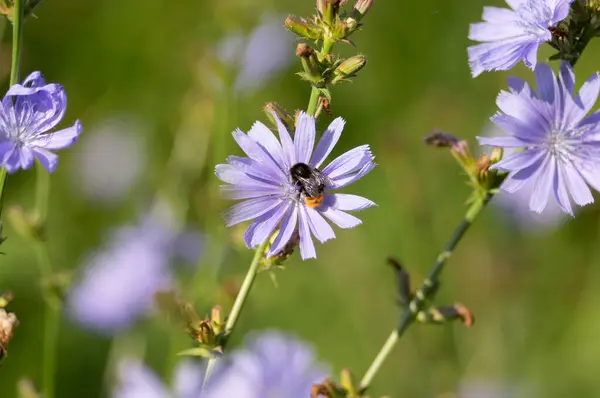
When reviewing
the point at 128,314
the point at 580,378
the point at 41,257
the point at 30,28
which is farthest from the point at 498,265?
the point at 30,28

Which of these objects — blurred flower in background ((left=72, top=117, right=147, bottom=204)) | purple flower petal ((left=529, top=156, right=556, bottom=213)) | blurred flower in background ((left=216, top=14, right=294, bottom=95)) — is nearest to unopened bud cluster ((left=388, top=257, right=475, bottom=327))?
purple flower petal ((left=529, top=156, right=556, bottom=213))

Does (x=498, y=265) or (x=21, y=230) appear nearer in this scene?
(x=21, y=230)

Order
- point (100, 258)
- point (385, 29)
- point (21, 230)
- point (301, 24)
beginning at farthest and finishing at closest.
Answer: point (385, 29) → point (100, 258) → point (21, 230) → point (301, 24)

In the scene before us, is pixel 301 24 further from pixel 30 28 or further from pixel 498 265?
pixel 30 28

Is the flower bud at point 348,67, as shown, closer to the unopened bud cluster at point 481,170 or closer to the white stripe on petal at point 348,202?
the white stripe on petal at point 348,202

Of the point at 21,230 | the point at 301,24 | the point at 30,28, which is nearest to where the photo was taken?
the point at 301,24

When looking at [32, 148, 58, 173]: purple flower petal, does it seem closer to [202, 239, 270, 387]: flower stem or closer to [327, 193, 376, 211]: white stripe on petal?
[202, 239, 270, 387]: flower stem
